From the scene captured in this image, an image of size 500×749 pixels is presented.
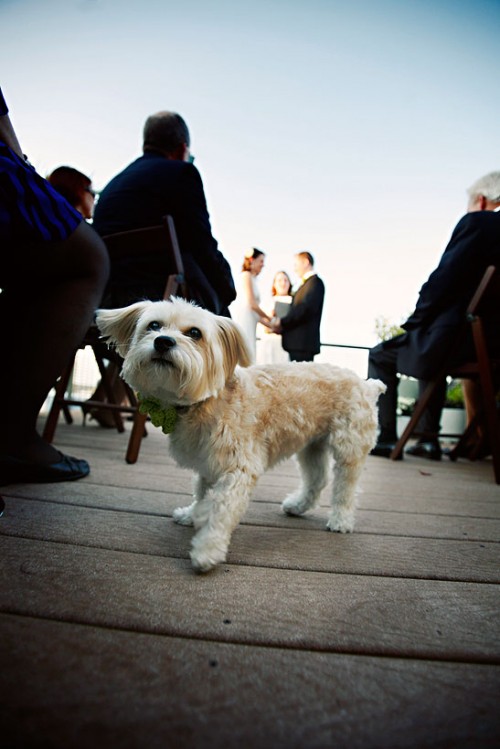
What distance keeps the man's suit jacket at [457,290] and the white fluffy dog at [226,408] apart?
1828 mm

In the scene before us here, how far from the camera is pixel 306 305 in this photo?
5730 mm

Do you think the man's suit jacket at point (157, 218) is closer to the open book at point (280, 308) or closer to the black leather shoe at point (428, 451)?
the black leather shoe at point (428, 451)

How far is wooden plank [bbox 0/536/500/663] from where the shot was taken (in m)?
0.81

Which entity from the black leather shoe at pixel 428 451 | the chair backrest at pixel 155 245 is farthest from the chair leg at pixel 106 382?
the black leather shoe at pixel 428 451

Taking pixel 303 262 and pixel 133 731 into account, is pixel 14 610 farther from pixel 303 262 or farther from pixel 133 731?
pixel 303 262

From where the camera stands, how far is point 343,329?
7.90 meters

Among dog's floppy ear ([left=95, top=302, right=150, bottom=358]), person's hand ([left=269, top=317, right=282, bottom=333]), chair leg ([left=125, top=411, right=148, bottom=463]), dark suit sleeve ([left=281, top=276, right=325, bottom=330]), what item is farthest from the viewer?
person's hand ([left=269, top=317, right=282, bottom=333])

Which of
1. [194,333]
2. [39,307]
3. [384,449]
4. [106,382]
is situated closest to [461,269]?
[384,449]

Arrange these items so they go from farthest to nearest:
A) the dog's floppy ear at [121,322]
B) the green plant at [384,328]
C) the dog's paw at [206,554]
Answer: the green plant at [384,328], the dog's floppy ear at [121,322], the dog's paw at [206,554]

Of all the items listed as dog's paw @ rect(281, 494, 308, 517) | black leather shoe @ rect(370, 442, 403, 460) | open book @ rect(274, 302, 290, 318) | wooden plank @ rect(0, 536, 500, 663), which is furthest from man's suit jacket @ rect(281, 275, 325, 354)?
wooden plank @ rect(0, 536, 500, 663)

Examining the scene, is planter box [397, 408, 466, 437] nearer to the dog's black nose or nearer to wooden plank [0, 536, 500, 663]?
wooden plank [0, 536, 500, 663]

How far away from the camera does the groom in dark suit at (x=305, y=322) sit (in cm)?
574

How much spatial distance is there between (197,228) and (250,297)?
12.0 feet

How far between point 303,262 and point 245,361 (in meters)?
4.77
